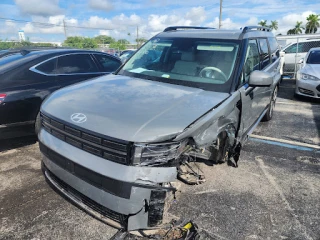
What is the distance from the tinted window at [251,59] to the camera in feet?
11.6

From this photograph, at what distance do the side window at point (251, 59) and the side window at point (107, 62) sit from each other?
304cm

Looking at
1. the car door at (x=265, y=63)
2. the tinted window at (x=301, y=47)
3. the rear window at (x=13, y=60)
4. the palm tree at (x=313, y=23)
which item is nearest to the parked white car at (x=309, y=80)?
the car door at (x=265, y=63)

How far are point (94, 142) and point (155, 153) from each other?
0.54 meters

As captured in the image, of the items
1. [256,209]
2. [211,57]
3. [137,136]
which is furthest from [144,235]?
[211,57]

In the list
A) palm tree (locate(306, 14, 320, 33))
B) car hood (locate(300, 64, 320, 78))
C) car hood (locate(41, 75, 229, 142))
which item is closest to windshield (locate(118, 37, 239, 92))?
car hood (locate(41, 75, 229, 142))

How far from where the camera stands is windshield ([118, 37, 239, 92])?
3.19 m

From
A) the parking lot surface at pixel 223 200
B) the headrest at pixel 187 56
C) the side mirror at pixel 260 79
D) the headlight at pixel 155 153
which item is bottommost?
the parking lot surface at pixel 223 200

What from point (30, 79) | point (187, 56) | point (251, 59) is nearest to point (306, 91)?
point (251, 59)

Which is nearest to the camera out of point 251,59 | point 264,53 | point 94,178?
point 94,178

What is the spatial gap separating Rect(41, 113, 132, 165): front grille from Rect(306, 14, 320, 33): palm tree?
79499 mm

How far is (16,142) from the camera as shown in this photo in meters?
4.59

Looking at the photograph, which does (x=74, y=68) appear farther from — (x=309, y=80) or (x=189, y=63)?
(x=309, y=80)

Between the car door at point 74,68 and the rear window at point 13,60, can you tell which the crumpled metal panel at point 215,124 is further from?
the rear window at point 13,60

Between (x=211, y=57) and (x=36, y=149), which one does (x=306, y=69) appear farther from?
(x=36, y=149)
